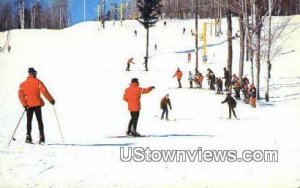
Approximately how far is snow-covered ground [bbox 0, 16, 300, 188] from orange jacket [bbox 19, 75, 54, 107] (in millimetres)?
1051

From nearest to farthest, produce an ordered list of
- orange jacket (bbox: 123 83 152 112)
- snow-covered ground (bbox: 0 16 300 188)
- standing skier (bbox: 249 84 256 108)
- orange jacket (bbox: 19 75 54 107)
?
snow-covered ground (bbox: 0 16 300 188), orange jacket (bbox: 19 75 54 107), orange jacket (bbox: 123 83 152 112), standing skier (bbox: 249 84 256 108)

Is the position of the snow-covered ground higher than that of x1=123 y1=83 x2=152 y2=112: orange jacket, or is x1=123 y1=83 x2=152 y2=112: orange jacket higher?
x1=123 y1=83 x2=152 y2=112: orange jacket

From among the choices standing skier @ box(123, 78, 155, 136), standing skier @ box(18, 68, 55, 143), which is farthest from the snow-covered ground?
standing skier @ box(18, 68, 55, 143)

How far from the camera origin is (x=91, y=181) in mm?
9219

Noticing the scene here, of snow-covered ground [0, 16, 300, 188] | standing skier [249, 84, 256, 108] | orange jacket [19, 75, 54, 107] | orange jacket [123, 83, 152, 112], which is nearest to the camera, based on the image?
snow-covered ground [0, 16, 300, 188]

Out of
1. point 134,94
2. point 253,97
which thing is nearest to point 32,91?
point 134,94

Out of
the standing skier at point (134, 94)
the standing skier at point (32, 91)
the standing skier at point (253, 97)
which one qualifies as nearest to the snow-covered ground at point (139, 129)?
the standing skier at point (253, 97)

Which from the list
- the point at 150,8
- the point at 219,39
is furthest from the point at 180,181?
the point at 219,39

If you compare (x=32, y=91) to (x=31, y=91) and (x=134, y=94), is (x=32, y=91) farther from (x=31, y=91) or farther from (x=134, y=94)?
(x=134, y=94)

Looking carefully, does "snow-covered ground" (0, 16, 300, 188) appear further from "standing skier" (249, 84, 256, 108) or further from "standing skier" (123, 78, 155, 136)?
"standing skier" (123, 78, 155, 136)

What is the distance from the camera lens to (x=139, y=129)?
17.5 m

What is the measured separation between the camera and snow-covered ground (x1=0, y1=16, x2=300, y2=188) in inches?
375

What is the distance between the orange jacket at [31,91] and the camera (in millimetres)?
12031

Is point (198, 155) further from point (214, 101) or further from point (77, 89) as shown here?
point (77, 89)
